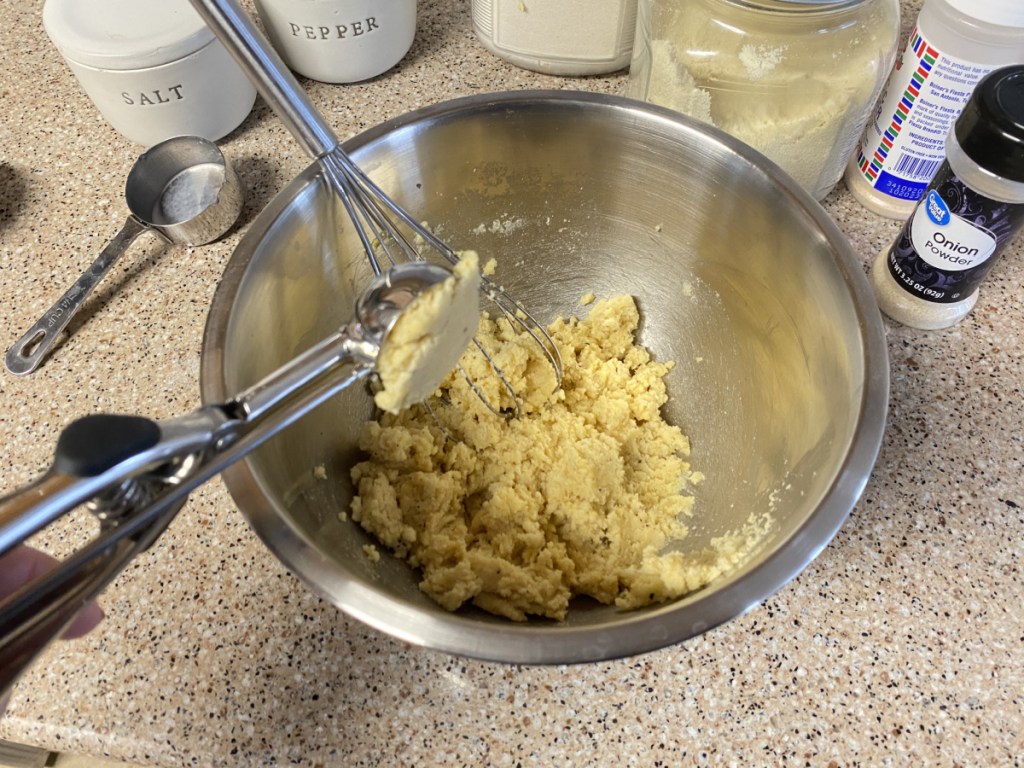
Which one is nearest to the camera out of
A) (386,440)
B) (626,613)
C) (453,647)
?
(453,647)

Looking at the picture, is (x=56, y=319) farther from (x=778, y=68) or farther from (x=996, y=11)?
(x=996, y=11)

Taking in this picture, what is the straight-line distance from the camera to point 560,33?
0.88 m

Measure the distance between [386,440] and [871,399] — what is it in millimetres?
412

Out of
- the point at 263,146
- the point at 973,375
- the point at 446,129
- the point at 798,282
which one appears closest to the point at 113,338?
the point at 263,146

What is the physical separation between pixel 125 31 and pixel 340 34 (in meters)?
0.23

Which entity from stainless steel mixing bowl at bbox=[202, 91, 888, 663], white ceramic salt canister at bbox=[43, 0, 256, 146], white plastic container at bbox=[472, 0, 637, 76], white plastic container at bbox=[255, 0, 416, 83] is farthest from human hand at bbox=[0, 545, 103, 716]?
white plastic container at bbox=[472, 0, 637, 76]

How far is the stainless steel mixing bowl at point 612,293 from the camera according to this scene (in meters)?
0.45

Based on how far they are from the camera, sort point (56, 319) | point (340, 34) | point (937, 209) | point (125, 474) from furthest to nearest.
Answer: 1. point (340, 34)
2. point (56, 319)
3. point (937, 209)
4. point (125, 474)

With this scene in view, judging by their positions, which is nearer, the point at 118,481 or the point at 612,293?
the point at 118,481

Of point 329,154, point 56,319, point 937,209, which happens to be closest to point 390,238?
point 329,154

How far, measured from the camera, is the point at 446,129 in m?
0.68

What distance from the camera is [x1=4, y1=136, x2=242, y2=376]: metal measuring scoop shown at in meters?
0.75

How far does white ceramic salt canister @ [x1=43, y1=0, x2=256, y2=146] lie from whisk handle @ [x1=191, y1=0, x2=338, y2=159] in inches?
10.3

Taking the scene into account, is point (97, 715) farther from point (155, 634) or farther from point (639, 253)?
point (639, 253)
